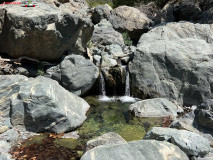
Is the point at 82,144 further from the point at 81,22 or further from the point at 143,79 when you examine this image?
the point at 81,22

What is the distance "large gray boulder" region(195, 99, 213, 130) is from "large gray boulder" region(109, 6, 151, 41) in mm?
11625

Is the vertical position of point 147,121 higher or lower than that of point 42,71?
lower

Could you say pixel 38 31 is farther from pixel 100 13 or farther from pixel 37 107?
pixel 100 13

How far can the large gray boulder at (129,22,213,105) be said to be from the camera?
11727 mm

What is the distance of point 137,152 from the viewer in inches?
233

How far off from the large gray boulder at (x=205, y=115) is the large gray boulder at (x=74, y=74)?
231 inches

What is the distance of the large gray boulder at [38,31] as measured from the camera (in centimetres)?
1105

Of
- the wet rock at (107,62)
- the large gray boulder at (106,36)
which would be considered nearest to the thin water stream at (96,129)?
the wet rock at (107,62)

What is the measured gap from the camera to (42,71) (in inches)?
481

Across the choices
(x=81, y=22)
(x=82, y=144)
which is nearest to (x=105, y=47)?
(x=81, y=22)

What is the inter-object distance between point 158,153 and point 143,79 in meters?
6.91

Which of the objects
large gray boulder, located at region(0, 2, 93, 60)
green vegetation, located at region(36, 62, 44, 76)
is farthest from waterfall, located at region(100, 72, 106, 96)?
green vegetation, located at region(36, 62, 44, 76)

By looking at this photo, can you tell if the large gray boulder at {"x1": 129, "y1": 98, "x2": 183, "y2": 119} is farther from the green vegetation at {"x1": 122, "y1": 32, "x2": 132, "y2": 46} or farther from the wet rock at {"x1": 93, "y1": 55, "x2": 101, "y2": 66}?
the green vegetation at {"x1": 122, "y1": 32, "x2": 132, "y2": 46}

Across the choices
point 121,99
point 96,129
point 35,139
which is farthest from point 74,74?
point 35,139
